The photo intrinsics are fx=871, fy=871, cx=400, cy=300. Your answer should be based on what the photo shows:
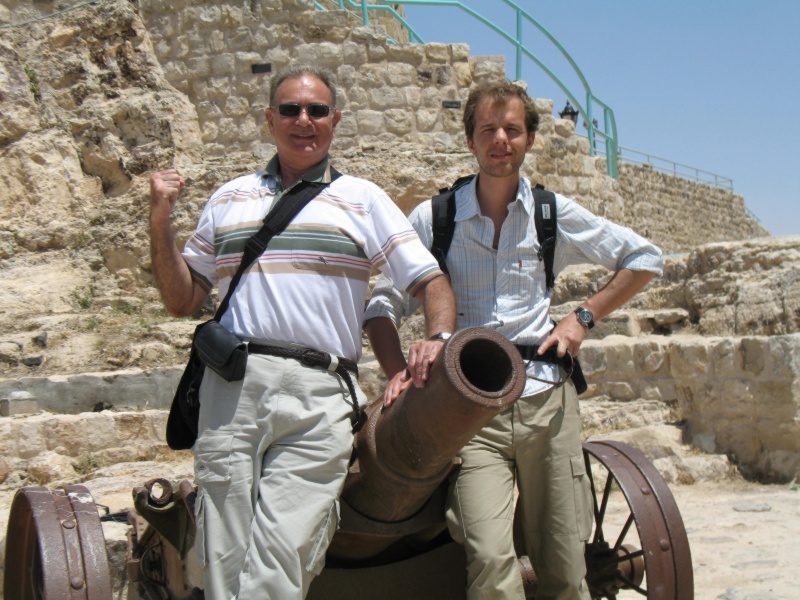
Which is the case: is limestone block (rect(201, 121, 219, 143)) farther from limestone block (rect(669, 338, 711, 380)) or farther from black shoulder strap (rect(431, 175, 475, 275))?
black shoulder strap (rect(431, 175, 475, 275))

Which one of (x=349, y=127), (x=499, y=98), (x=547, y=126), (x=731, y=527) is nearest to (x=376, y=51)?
(x=349, y=127)

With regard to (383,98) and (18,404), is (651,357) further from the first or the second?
(18,404)

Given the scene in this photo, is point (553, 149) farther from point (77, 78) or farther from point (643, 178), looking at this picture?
point (643, 178)

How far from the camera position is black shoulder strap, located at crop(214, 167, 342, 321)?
8.66 feet

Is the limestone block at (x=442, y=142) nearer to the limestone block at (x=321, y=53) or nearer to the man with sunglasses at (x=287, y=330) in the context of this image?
the limestone block at (x=321, y=53)

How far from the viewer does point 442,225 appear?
3078 mm

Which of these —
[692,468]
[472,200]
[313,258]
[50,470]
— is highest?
[472,200]

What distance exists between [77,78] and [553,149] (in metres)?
5.90

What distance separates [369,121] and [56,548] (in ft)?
26.5

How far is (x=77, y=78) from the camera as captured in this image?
10398 mm

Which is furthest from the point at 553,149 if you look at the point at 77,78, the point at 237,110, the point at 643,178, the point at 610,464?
the point at 643,178

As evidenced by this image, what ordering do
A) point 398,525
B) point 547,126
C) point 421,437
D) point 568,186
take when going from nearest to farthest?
point 421,437 < point 398,525 < point 547,126 < point 568,186

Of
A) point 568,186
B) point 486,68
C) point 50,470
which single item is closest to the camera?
point 50,470

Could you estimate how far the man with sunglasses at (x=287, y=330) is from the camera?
94.8 inches
